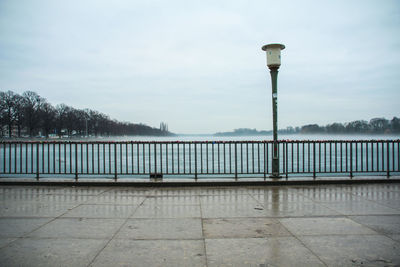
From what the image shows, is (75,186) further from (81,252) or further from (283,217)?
(283,217)

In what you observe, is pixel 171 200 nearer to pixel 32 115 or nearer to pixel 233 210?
pixel 233 210

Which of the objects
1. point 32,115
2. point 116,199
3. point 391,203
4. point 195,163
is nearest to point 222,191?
point 195,163

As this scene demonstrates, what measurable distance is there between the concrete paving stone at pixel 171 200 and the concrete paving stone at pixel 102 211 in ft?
1.58

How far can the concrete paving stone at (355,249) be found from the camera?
3254mm

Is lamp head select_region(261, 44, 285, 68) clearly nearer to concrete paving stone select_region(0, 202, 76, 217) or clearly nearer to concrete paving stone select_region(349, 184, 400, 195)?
concrete paving stone select_region(349, 184, 400, 195)

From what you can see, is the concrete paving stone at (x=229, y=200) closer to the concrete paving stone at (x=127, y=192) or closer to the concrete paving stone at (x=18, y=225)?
the concrete paving stone at (x=127, y=192)

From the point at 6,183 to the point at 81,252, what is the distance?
20.5 ft

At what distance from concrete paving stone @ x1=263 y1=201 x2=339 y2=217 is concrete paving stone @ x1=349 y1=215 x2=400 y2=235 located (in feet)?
1.60

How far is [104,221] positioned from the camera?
15.7 feet

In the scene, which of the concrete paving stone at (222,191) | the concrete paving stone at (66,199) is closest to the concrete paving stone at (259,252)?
the concrete paving stone at (222,191)

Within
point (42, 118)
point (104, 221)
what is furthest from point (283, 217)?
point (42, 118)

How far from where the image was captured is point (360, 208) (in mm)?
5508

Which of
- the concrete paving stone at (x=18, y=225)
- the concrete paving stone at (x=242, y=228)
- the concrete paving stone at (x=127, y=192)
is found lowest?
the concrete paving stone at (x=127, y=192)

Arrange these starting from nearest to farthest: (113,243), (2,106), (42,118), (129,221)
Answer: (113,243)
(129,221)
(2,106)
(42,118)
